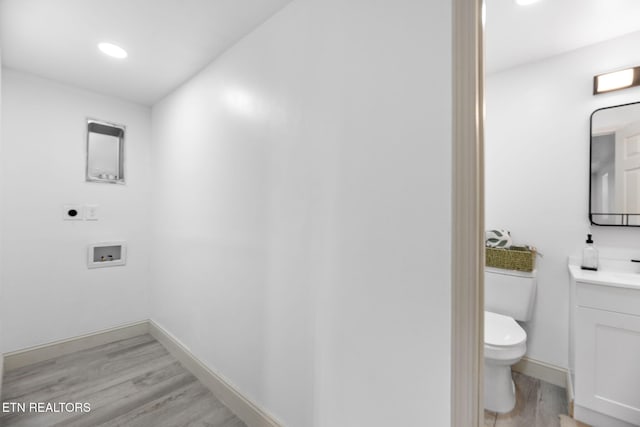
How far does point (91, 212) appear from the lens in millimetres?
2576

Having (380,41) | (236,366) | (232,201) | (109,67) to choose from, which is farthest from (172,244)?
(380,41)

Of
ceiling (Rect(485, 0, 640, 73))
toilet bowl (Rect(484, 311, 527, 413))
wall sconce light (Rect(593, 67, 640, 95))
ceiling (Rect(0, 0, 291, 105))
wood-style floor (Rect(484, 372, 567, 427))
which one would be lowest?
wood-style floor (Rect(484, 372, 567, 427))

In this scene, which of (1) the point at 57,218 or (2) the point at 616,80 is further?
(1) the point at 57,218

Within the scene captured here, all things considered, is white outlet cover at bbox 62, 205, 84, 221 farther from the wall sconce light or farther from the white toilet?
the wall sconce light

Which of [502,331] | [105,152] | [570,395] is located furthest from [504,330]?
[105,152]

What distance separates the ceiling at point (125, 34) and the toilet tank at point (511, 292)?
2.27 m

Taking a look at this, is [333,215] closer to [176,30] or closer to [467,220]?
[467,220]

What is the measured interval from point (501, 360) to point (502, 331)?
21 centimetres

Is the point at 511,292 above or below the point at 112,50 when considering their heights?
below

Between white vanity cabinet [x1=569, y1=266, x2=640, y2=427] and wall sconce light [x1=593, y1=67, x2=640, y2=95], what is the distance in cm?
119

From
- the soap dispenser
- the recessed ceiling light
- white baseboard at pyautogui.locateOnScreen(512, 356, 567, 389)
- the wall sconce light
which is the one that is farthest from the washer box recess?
the wall sconce light

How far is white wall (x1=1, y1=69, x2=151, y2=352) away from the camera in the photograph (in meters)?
2.22

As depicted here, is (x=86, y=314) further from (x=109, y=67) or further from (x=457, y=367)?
(x=457, y=367)

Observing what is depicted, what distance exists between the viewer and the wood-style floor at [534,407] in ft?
5.53
